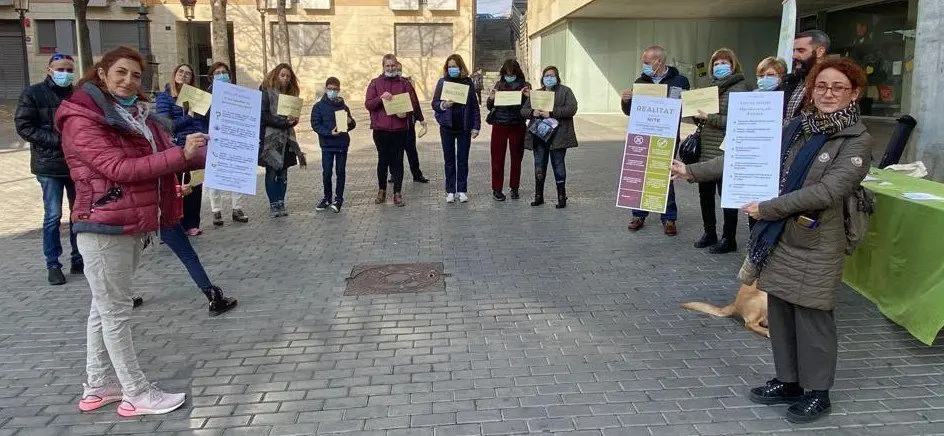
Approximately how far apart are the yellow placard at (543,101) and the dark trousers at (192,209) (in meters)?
4.12

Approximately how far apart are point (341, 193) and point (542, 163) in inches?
106

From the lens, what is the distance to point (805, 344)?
3.42 metres

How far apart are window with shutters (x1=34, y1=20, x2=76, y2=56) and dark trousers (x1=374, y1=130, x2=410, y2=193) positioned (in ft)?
103

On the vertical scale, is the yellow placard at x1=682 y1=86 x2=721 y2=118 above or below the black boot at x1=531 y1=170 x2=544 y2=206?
above

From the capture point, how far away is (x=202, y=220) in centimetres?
Answer: 861

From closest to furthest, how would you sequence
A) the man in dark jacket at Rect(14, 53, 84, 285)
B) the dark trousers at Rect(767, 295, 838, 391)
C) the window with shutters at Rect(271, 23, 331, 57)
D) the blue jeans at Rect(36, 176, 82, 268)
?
1. the dark trousers at Rect(767, 295, 838, 391)
2. the man in dark jacket at Rect(14, 53, 84, 285)
3. the blue jeans at Rect(36, 176, 82, 268)
4. the window with shutters at Rect(271, 23, 331, 57)

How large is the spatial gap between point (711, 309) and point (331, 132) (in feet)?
18.1

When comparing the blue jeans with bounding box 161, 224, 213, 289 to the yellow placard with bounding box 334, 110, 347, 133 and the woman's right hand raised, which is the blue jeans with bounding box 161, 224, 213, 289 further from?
the yellow placard with bounding box 334, 110, 347, 133

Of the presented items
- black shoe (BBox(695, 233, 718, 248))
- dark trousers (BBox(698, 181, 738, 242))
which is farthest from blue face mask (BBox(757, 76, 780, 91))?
black shoe (BBox(695, 233, 718, 248))

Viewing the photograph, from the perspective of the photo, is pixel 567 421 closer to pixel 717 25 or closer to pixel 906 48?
pixel 906 48

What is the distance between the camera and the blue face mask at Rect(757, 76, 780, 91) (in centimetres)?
530

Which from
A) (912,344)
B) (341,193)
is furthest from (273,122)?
(912,344)

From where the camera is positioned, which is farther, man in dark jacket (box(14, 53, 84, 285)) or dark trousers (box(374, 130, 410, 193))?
dark trousers (box(374, 130, 410, 193))

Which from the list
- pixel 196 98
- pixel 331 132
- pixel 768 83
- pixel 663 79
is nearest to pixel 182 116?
pixel 196 98
